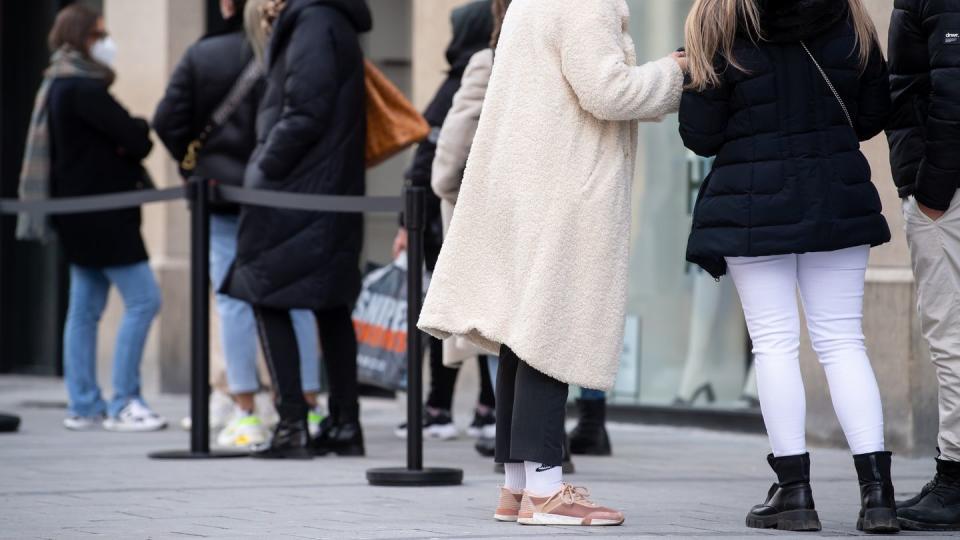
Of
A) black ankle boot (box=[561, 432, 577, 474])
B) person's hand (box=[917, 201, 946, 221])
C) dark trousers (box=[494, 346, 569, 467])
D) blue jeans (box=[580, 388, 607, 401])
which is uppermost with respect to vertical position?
person's hand (box=[917, 201, 946, 221])

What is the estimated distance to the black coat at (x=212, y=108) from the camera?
Answer: 8148 mm

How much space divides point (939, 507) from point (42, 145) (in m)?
5.78

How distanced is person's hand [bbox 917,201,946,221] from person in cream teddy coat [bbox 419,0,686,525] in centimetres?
84

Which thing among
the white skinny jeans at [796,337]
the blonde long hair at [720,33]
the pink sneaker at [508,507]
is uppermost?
the blonde long hair at [720,33]

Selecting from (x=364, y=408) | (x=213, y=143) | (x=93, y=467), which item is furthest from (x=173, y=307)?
(x=93, y=467)

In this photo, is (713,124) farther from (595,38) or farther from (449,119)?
(449,119)

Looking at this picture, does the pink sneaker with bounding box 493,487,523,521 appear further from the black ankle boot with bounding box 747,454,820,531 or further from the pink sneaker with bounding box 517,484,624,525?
the black ankle boot with bounding box 747,454,820,531

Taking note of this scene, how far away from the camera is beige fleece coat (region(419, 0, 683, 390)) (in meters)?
4.98

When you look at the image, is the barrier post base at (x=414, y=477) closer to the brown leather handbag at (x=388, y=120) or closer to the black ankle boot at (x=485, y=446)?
the black ankle boot at (x=485, y=446)

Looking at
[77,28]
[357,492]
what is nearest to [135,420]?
[77,28]

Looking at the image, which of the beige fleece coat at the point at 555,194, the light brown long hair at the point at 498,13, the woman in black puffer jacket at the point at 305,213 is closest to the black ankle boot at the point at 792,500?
the beige fleece coat at the point at 555,194

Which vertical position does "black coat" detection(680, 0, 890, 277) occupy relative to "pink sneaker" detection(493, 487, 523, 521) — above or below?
above

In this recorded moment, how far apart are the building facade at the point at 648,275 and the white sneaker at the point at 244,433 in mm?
2316

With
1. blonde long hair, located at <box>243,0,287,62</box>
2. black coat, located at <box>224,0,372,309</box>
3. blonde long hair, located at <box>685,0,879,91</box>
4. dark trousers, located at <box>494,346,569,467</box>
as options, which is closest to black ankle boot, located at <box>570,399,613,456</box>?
black coat, located at <box>224,0,372,309</box>
